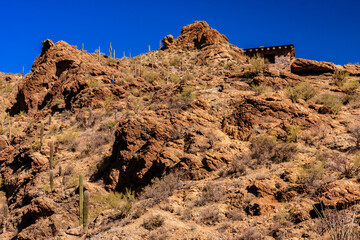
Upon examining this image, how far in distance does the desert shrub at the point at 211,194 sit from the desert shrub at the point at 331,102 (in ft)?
24.9

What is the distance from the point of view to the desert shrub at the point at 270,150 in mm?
10719

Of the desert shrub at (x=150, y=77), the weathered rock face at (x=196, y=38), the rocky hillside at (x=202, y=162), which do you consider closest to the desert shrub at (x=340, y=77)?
the rocky hillside at (x=202, y=162)

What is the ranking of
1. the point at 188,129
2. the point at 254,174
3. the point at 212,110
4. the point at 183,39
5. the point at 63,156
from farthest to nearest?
the point at 183,39 < the point at 63,156 < the point at 212,110 < the point at 188,129 < the point at 254,174

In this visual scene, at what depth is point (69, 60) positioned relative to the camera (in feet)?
95.7

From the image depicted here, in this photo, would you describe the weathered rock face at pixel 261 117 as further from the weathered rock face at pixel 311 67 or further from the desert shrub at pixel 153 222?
the weathered rock face at pixel 311 67

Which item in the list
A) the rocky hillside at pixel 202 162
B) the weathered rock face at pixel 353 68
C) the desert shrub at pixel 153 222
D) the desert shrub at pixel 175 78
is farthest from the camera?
the desert shrub at pixel 175 78

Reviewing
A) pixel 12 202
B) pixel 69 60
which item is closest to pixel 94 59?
pixel 69 60

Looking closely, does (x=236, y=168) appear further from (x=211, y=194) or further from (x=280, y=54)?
(x=280, y=54)

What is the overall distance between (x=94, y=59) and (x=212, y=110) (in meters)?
21.6

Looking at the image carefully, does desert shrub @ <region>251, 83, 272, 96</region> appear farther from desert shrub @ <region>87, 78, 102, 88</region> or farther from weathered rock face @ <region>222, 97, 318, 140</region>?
desert shrub @ <region>87, 78, 102, 88</region>

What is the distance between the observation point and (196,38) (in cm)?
3847

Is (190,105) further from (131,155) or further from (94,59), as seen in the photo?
(94,59)

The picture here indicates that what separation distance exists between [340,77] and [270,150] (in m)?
9.56

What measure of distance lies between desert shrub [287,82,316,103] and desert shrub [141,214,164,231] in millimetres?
9354
